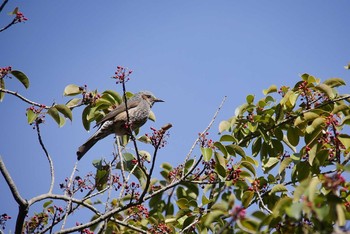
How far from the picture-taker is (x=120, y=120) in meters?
5.89

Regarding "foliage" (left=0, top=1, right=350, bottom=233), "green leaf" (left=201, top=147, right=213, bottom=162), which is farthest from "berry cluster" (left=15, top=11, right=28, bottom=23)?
"green leaf" (left=201, top=147, right=213, bottom=162)

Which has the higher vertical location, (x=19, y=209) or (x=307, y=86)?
(x=307, y=86)

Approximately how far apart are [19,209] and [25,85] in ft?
5.29

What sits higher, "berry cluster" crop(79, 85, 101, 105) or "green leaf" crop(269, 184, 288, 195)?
"berry cluster" crop(79, 85, 101, 105)

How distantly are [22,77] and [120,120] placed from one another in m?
1.73

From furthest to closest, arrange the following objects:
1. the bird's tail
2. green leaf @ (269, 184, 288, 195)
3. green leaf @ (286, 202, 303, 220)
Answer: the bird's tail < green leaf @ (269, 184, 288, 195) < green leaf @ (286, 202, 303, 220)

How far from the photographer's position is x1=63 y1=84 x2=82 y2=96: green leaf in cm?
499

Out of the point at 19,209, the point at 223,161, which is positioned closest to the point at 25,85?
the point at 19,209

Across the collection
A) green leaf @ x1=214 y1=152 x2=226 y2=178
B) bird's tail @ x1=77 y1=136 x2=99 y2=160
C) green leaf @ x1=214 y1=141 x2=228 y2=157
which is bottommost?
green leaf @ x1=214 y1=152 x2=226 y2=178

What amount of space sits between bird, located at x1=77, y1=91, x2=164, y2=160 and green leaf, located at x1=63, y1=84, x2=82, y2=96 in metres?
0.65

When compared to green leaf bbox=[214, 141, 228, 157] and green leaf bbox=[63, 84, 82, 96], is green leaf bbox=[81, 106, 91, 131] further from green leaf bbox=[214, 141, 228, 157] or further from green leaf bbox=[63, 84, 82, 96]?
green leaf bbox=[214, 141, 228, 157]

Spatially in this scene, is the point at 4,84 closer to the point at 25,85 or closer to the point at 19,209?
the point at 25,85

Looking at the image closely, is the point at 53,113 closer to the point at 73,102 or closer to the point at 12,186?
the point at 73,102

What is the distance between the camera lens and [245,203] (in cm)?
383
